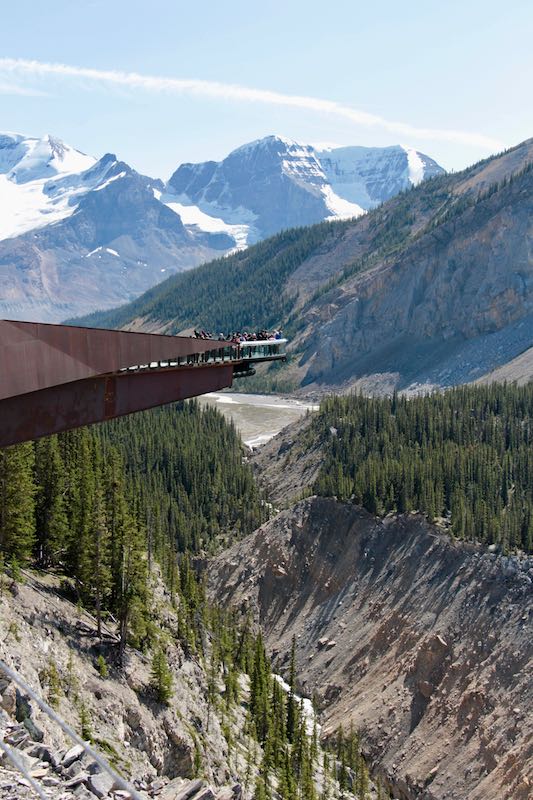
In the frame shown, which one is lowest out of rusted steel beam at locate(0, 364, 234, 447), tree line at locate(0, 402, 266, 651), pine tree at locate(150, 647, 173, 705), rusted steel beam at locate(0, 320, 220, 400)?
pine tree at locate(150, 647, 173, 705)

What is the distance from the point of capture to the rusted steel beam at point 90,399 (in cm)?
1945

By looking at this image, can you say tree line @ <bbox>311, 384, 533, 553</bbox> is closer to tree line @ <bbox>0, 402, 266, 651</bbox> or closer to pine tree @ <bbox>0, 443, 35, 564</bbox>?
tree line @ <bbox>0, 402, 266, 651</bbox>

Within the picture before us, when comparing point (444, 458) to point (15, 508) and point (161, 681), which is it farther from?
point (15, 508)

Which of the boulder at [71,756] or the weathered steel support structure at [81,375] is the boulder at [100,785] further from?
the weathered steel support structure at [81,375]

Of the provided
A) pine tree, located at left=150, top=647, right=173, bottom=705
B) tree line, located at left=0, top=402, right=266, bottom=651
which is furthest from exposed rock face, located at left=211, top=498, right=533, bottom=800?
pine tree, located at left=150, top=647, right=173, bottom=705

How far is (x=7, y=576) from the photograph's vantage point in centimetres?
3675

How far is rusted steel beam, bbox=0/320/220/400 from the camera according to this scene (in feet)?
57.2

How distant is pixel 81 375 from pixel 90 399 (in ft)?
6.48

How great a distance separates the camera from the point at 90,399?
21.4 metres

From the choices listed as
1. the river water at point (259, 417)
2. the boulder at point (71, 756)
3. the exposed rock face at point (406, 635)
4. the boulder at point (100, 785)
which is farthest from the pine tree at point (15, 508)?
the river water at point (259, 417)

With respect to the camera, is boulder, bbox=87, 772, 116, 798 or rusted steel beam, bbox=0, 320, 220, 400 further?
rusted steel beam, bbox=0, 320, 220, 400

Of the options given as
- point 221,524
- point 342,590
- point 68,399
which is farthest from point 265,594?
point 68,399

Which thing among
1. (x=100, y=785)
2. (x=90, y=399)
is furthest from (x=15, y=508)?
(x=100, y=785)

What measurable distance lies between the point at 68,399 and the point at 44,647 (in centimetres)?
1682
